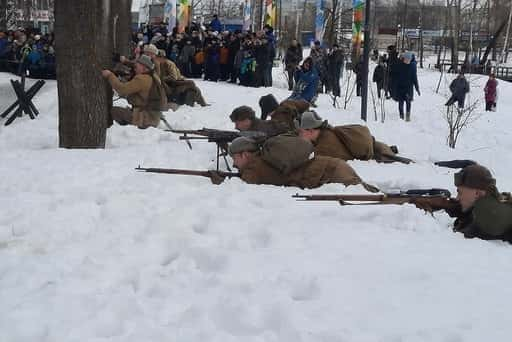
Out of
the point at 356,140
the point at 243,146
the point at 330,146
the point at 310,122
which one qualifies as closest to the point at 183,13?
the point at 356,140

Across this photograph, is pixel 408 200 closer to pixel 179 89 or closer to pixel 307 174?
pixel 307 174

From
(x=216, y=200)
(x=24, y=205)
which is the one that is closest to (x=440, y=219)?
(x=216, y=200)

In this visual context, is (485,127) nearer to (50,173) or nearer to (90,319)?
(50,173)

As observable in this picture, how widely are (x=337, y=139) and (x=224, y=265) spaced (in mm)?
4001

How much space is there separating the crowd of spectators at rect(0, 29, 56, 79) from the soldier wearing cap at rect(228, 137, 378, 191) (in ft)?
40.5

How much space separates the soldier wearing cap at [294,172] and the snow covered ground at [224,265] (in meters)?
0.22

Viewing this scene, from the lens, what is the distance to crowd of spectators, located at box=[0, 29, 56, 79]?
1752 cm

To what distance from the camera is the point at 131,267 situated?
393 cm

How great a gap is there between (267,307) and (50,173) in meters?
3.85

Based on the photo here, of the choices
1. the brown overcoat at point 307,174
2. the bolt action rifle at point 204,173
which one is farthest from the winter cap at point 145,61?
the brown overcoat at point 307,174

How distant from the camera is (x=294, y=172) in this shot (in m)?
6.12

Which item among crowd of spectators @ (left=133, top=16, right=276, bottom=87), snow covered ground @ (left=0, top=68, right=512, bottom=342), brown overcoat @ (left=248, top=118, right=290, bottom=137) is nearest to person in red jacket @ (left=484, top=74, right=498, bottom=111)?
crowd of spectators @ (left=133, top=16, right=276, bottom=87)

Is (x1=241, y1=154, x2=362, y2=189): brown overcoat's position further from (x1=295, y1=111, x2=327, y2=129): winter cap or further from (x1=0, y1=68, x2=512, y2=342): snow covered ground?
(x1=295, y1=111, x2=327, y2=129): winter cap

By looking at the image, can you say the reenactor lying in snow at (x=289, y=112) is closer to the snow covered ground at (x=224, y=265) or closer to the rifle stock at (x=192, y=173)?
the rifle stock at (x=192, y=173)
